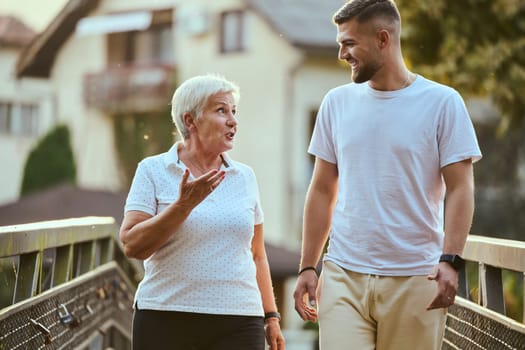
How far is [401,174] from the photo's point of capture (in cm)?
Result: 460

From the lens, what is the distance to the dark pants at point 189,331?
4645 mm

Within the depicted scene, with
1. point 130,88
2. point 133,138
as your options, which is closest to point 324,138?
point 130,88

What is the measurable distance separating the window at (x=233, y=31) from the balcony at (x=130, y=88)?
6.23 feet

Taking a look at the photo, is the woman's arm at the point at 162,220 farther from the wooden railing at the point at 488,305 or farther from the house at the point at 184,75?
the house at the point at 184,75

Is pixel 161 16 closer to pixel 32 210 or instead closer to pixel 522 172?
pixel 32 210

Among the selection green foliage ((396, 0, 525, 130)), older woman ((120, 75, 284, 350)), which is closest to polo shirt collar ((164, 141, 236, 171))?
older woman ((120, 75, 284, 350))

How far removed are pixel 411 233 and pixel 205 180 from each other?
737mm

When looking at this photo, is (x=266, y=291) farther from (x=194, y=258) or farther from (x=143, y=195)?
(x=143, y=195)

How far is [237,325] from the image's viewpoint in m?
4.67

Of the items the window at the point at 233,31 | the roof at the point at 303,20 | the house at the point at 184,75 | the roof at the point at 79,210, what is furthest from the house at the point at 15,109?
the roof at the point at 79,210

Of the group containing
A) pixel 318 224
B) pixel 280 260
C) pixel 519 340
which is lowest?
pixel 280 260

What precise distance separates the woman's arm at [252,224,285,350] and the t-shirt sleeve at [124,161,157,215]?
441 mm

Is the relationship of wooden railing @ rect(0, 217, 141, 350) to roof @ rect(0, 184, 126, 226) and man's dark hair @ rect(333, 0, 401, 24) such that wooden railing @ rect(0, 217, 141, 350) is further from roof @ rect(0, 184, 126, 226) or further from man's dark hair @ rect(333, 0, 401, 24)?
roof @ rect(0, 184, 126, 226)

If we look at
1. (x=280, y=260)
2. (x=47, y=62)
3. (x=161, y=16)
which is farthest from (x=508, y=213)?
(x=47, y=62)
